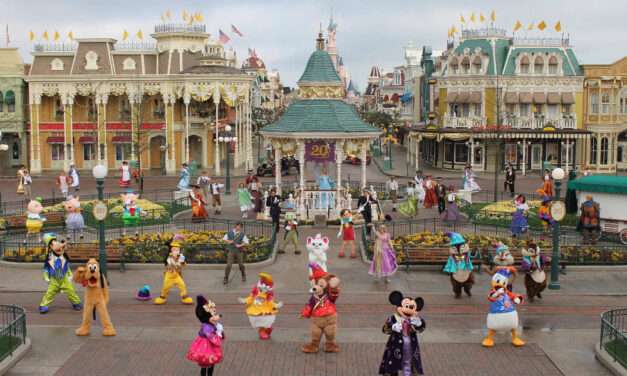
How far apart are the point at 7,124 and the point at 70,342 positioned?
136ft

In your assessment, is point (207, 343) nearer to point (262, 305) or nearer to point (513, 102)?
point (262, 305)

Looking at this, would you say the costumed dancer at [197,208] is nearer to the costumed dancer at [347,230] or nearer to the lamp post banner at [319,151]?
the lamp post banner at [319,151]

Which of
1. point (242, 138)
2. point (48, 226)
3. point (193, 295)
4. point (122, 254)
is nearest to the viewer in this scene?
point (193, 295)

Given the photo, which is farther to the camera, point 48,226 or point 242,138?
point 242,138

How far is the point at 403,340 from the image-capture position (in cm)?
1141

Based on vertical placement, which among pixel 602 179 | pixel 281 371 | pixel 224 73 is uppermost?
pixel 224 73

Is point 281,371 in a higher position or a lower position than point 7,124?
lower

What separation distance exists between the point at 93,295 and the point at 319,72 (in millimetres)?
16338

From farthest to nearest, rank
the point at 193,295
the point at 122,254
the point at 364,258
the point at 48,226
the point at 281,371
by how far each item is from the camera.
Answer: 1. the point at 48,226
2. the point at 364,258
3. the point at 122,254
4. the point at 193,295
5. the point at 281,371

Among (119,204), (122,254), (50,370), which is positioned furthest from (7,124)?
(50,370)

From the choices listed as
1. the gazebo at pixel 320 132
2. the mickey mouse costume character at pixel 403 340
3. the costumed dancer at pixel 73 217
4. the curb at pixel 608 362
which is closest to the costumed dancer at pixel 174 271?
the mickey mouse costume character at pixel 403 340

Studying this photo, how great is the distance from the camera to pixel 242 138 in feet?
189

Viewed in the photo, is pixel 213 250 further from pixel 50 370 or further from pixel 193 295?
pixel 50 370

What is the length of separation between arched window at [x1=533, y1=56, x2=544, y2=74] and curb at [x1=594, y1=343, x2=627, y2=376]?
4029cm
